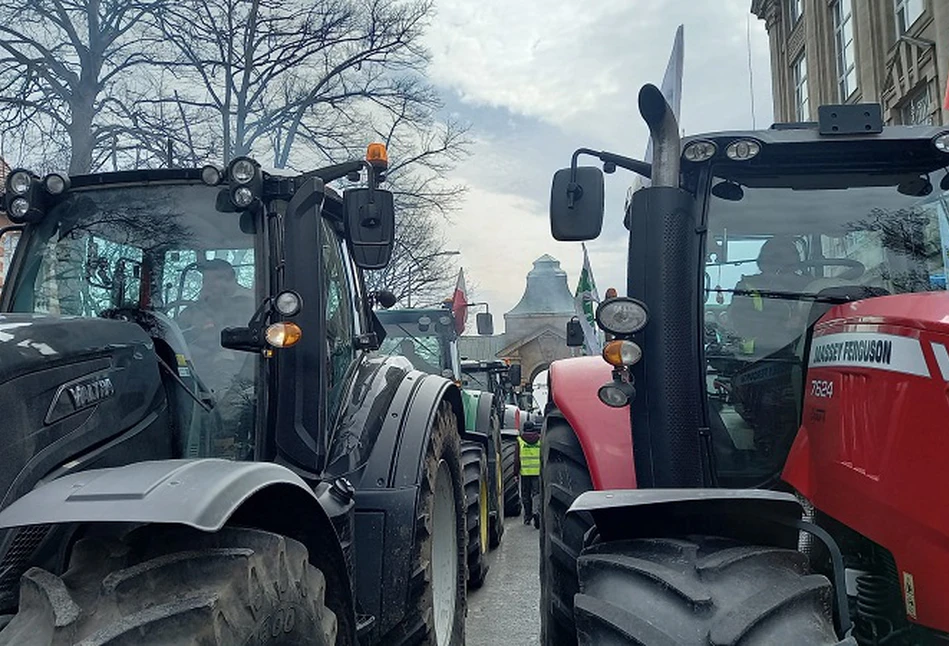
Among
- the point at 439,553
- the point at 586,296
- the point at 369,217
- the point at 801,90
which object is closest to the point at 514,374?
the point at 586,296

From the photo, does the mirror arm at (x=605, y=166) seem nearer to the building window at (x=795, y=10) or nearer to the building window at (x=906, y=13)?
the building window at (x=906, y=13)

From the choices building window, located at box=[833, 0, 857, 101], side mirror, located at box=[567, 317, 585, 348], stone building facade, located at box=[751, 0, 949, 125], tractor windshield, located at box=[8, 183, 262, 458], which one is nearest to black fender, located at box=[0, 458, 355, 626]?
tractor windshield, located at box=[8, 183, 262, 458]

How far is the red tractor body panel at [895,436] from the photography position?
77.0 inches

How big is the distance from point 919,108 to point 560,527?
1475 cm

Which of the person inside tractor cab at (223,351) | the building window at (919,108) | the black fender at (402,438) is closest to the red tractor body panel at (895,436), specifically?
the black fender at (402,438)

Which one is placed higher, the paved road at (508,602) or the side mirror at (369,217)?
the side mirror at (369,217)

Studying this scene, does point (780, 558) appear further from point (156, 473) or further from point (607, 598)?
point (156, 473)

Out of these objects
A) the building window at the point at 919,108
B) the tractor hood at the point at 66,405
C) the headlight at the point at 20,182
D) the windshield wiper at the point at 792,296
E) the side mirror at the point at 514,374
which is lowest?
the side mirror at the point at 514,374

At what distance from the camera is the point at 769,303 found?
9.48 feet

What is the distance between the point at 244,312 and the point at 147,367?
49 cm

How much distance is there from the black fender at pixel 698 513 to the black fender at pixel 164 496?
2.94ft

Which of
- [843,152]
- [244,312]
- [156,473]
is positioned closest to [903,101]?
[843,152]

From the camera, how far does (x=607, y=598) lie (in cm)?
217

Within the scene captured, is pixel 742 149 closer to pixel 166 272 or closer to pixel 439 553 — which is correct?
pixel 166 272
